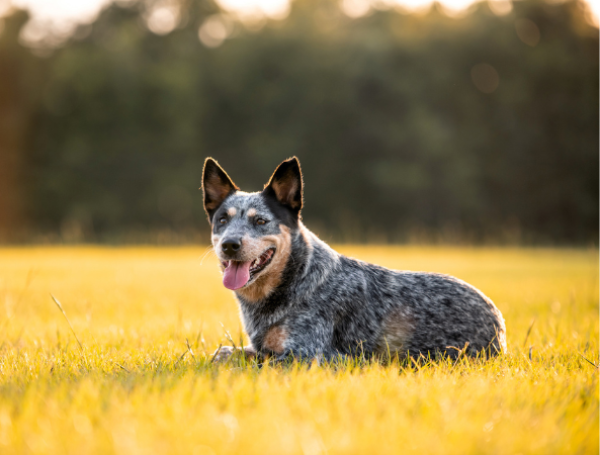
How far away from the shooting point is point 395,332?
4703mm

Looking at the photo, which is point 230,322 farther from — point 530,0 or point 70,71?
point 530,0

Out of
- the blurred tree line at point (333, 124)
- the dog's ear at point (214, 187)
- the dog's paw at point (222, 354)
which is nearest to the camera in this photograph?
the dog's paw at point (222, 354)

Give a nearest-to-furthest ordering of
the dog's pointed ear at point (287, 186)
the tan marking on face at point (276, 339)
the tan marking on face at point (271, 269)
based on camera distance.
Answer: the tan marking on face at point (276, 339), the tan marking on face at point (271, 269), the dog's pointed ear at point (287, 186)

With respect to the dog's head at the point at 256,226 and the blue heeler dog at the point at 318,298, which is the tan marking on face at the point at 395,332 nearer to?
the blue heeler dog at the point at 318,298

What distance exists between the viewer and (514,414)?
2.87 m

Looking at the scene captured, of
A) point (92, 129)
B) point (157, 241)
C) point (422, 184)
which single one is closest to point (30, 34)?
point (92, 129)

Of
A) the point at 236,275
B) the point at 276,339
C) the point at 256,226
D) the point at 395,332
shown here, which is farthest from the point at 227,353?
the point at 395,332

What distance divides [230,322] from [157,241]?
57.2ft

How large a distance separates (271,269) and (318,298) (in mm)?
503

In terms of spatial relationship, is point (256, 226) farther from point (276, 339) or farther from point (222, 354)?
point (222, 354)

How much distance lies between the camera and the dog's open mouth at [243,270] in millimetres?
4598

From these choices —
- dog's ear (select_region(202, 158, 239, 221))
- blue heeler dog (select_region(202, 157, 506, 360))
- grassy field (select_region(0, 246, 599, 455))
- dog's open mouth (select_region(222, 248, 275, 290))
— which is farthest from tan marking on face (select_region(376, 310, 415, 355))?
dog's ear (select_region(202, 158, 239, 221))

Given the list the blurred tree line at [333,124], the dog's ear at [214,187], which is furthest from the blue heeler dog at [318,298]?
the blurred tree line at [333,124]

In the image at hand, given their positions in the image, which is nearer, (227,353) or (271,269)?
(227,353)
